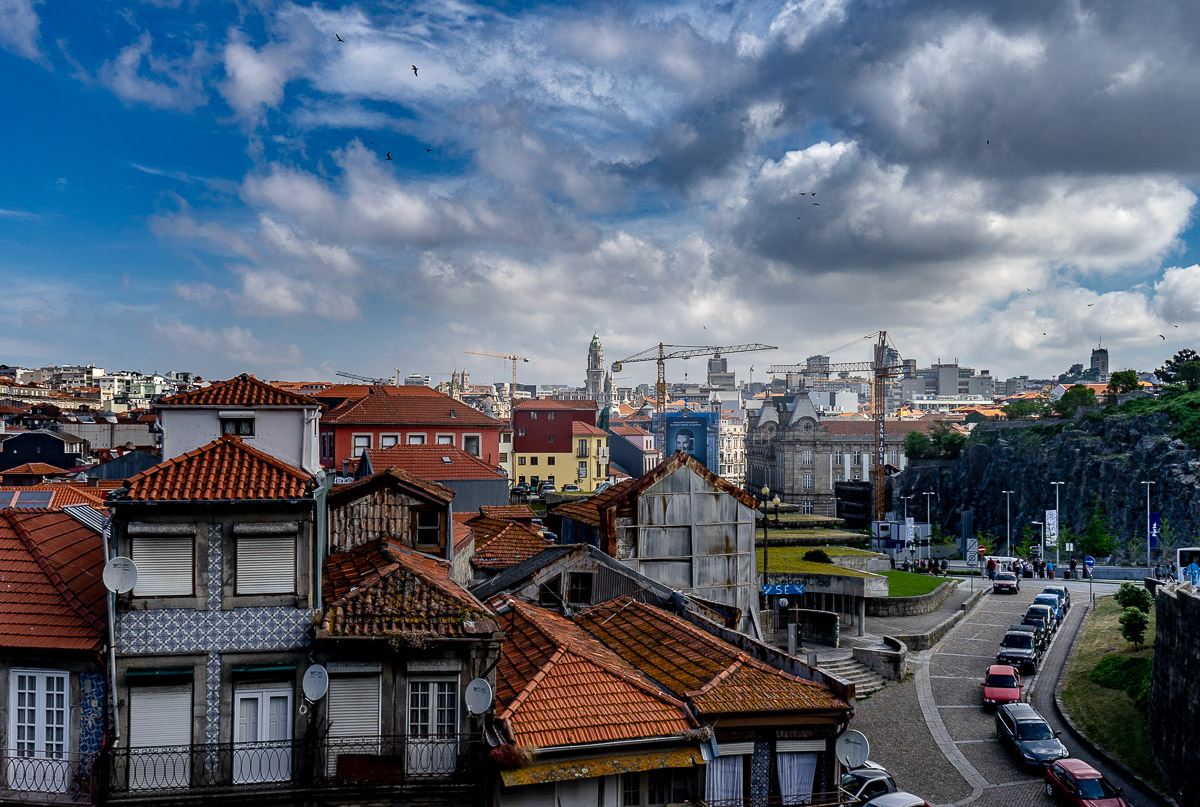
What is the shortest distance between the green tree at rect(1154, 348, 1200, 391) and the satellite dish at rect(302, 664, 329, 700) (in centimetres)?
11725

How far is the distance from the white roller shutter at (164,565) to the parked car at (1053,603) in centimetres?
4180

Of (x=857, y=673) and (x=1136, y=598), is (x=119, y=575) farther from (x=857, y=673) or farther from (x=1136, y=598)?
(x=1136, y=598)

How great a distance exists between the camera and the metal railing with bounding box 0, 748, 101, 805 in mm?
13523

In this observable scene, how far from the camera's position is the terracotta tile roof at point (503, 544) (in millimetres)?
26703

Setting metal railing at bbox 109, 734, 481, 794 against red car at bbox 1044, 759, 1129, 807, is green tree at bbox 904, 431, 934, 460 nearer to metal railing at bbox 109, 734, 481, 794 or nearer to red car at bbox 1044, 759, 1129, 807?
red car at bbox 1044, 759, 1129, 807

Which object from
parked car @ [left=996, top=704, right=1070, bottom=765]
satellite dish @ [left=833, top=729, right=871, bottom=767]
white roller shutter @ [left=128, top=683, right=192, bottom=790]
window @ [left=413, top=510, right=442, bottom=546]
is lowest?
parked car @ [left=996, top=704, right=1070, bottom=765]

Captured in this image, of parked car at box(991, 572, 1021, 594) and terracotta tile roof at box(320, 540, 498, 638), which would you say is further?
parked car at box(991, 572, 1021, 594)

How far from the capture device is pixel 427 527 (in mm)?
21891

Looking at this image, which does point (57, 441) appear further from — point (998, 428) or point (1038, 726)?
point (998, 428)

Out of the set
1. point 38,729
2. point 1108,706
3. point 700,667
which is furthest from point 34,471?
point 1108,706

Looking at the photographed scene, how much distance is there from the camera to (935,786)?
24344 millimetres

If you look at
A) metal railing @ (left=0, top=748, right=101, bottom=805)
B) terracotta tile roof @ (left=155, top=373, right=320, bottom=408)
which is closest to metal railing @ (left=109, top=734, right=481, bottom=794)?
metal railing @ (left=0, top=748, right=101, bottom=805)

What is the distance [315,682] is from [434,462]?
2858cm

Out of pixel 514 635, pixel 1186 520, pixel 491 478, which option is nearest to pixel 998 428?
pixel 1186 520
